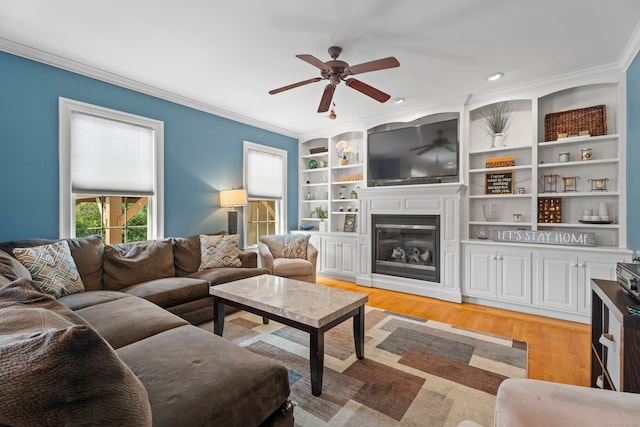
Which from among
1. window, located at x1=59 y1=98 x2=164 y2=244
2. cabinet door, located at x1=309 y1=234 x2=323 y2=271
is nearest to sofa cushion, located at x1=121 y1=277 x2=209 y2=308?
window, located at x1=59 y1=98 x2=164 y2=244

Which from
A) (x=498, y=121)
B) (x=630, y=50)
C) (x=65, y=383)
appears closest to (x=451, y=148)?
(x=498, y=121)

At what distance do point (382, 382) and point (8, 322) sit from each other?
1954 millimetres

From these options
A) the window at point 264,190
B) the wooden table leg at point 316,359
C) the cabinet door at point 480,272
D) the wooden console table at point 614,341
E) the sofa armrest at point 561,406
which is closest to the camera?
the sofa armrest at point 561,406

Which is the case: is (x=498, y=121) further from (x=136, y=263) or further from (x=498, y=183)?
(x=136, y=263)

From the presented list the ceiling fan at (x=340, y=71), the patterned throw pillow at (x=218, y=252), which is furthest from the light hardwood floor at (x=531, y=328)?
the ceiling fan at (x=340, y=71)

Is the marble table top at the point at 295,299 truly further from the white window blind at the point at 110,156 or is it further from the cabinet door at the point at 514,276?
the cabinet door at the point at 514,276

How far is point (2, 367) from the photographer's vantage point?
55cm

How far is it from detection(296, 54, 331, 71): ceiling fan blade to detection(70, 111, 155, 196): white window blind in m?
2.34

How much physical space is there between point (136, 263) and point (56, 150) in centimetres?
131

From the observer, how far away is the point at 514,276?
3428mm

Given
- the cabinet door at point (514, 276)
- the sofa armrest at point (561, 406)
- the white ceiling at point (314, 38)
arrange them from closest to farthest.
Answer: the sofa armrest at point (561, 406)
the white ceiling at point (314, 38)
the cabinet door at point (514, 276)

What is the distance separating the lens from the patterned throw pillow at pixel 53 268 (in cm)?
222

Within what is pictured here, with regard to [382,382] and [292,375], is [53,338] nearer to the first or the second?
[292,375]

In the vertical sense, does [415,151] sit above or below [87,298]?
above
